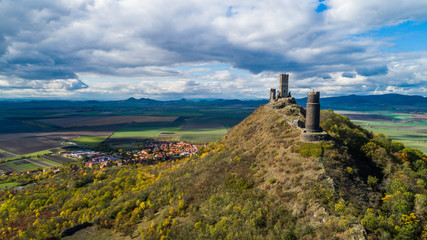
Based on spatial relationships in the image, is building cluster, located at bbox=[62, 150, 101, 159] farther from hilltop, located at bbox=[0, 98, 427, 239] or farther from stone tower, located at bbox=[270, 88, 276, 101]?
stone tower, located at bbox=[270, 88, 276, 101]

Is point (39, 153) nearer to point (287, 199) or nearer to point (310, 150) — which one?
point (287, 199)

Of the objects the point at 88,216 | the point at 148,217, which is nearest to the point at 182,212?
the point at 148,217

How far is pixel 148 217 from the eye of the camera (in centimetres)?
3434

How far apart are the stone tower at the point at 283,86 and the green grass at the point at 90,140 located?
5325 inches

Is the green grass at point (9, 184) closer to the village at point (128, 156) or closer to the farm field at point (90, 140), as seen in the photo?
the village at point (128, 156)

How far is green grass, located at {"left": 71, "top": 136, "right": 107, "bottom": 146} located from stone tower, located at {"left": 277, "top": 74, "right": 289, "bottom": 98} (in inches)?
5325

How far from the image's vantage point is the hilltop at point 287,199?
19.4m

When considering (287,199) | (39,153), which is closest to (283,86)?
(287,199)

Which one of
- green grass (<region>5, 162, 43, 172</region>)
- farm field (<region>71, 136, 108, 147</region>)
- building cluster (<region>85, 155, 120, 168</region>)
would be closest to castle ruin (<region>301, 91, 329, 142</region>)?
building cluster (<region>85, 155, 120, 168</region>)

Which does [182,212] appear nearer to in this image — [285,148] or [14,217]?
[285,148]

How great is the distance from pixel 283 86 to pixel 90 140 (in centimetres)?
15277

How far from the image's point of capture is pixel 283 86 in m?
74.4

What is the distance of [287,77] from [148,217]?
203 ft

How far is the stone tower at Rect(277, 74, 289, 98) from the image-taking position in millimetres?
72575
